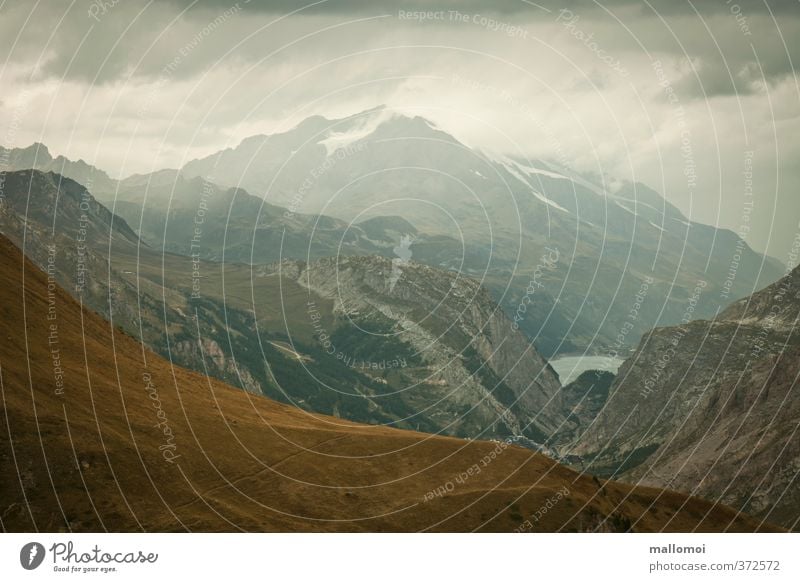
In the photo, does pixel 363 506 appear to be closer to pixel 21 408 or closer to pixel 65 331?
pixel 21 408

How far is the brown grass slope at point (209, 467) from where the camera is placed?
107312 mm

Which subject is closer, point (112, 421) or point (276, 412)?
point (112, 421)

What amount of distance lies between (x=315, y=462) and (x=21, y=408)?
147 ft

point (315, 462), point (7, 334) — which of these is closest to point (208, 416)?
point (315, 462)

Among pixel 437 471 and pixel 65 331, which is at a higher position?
pixel 65 331

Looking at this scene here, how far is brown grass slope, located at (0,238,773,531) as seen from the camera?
352 feet

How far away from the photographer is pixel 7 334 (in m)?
126

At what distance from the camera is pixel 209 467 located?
12650 centimetres

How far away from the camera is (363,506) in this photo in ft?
412
